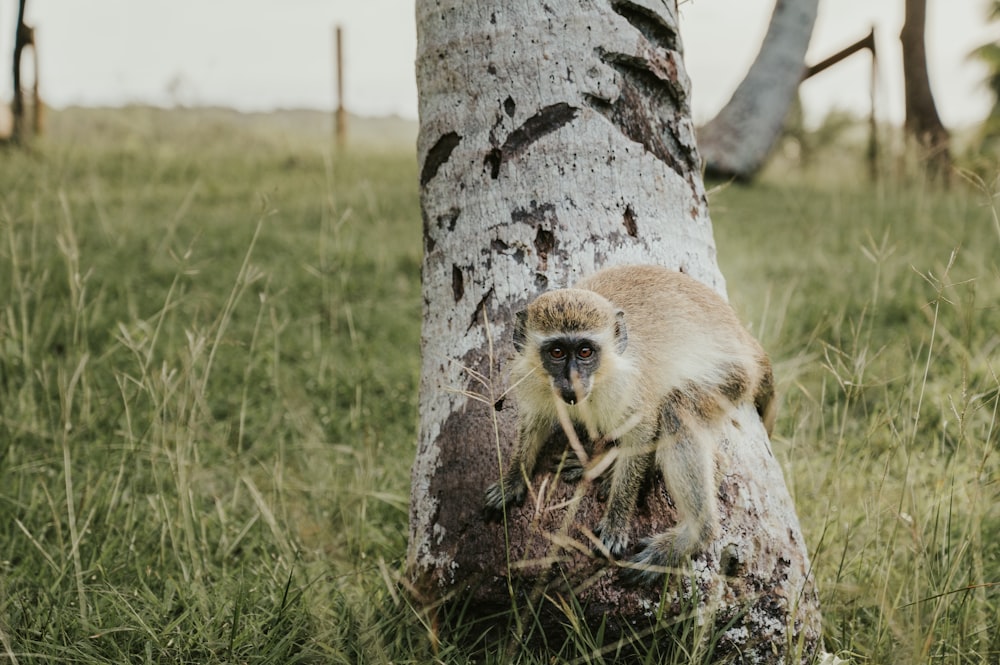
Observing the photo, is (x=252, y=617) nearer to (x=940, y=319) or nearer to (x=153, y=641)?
(x=153, y=641)

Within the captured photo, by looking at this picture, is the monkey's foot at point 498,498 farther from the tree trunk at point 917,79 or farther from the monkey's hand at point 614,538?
the tree trunk at point 917,79

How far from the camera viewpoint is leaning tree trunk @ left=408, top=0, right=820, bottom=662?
7.74 ft

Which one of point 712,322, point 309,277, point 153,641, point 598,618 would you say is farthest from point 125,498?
point 309,277

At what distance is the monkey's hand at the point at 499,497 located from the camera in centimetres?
243

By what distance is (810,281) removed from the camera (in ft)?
18.9

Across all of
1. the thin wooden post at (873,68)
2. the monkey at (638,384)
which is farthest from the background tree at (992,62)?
the monkey at (638,384)

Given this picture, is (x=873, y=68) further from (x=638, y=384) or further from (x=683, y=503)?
(x=683, y=503)

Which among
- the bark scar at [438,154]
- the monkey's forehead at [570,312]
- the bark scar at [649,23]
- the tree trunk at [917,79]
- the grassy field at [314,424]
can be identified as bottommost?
the grassy field at [314,424]

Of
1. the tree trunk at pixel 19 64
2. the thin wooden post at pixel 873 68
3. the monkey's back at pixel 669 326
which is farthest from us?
the tree trunk at pixel 19 64

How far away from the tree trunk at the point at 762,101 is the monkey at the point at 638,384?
23.0ft

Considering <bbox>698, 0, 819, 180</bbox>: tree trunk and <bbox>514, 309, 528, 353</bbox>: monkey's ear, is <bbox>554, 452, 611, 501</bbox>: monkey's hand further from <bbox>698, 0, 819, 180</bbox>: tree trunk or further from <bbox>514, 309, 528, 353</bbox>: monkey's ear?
<bbox>698, 0, 819, 180</bbox>: tree trunk

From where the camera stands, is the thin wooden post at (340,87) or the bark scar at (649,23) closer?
the bark scar at (649,23)

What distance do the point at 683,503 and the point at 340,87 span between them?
1139 centimetres

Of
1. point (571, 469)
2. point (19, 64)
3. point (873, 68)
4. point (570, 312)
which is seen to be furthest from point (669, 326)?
point (19, 64)
